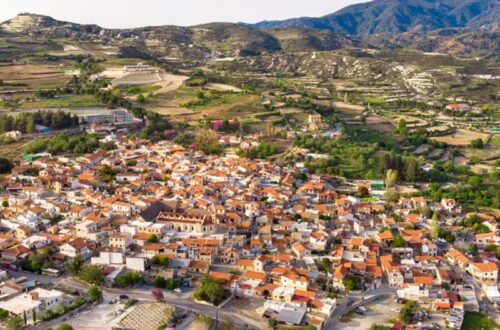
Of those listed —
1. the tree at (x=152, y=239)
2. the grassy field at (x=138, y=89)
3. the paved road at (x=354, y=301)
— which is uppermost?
the grassy field at (x=138, y=89)

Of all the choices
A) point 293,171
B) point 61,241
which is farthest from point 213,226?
point 293,171

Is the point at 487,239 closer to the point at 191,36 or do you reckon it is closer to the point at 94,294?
the point at 94,294

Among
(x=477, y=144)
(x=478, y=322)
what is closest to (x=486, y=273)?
(x=478, y=322)

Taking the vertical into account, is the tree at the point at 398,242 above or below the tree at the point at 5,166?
below

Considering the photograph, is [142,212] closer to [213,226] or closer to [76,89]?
[213,226]

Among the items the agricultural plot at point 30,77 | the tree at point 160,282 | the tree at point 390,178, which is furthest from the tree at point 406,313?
the agricultural plot at point 30,77

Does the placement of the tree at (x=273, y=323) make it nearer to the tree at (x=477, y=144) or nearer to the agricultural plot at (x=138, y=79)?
the tree at (x=477, y=144)
